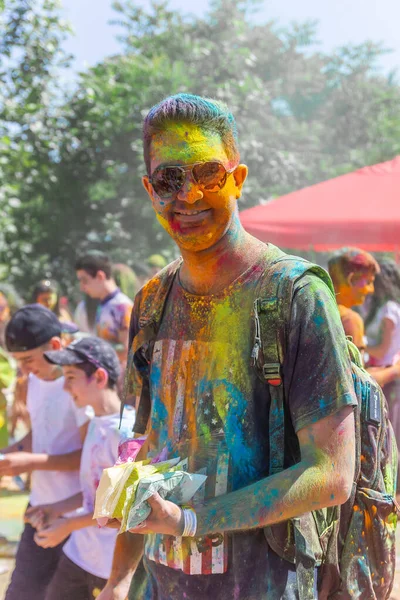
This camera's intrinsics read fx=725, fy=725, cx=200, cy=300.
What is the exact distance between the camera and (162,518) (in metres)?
1.51

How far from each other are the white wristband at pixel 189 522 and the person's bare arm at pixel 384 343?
170 inches

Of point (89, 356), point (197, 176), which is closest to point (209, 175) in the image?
point (197, 176)

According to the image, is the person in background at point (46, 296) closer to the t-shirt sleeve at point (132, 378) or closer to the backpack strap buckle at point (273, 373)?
the t-shirt sleeve at point (132, 378)

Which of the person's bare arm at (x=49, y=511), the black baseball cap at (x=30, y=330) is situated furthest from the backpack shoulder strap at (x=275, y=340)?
the black baseball cap at (x=30, y=330)

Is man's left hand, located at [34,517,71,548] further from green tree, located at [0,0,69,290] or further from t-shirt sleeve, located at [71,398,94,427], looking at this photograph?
green tree, located at [0,0,69,290]

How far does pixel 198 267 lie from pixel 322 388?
508mm

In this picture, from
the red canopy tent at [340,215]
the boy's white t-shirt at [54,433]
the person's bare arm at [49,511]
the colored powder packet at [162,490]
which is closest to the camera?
the colored powder packet at [162,490]

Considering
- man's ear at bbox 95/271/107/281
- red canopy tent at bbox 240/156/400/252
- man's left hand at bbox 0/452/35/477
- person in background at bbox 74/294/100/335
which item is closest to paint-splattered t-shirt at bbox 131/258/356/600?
man's left hand at bbox 0/452/35/477

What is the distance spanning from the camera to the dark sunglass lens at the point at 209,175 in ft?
5.80

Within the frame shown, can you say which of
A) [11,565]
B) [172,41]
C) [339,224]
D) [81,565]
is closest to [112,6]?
[172,41]

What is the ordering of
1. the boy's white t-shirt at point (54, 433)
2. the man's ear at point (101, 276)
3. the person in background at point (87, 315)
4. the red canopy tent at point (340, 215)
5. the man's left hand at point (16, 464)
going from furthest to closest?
1. the person in background at point (87, 315)
2. the red canopy tent at point (340, 215)
3. the man's ear at point (101, 276)
4. the boy's white t-shirt at point (54, 433)
5. the man's left hand at point (16, 464)

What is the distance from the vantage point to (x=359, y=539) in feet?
5.66

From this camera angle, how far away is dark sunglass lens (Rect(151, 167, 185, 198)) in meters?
1.78

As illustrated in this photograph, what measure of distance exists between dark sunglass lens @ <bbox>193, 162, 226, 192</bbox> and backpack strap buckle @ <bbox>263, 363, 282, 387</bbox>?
468mm
